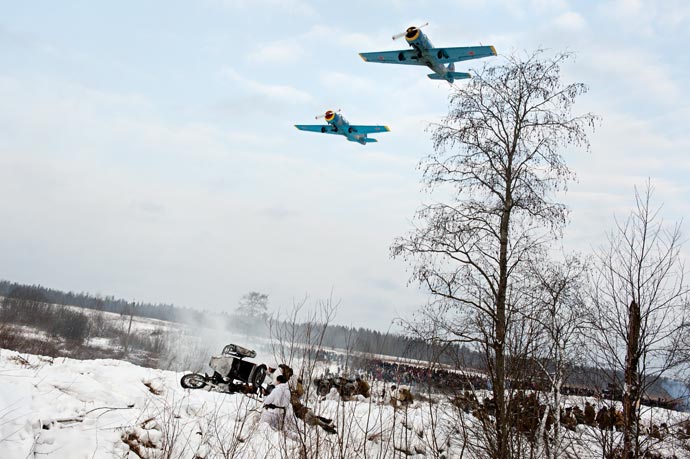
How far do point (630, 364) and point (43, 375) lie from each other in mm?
9520

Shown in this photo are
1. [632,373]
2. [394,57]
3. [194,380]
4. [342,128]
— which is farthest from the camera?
[342,128]

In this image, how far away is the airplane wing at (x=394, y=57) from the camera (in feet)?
61.5

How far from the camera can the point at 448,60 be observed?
713 inches

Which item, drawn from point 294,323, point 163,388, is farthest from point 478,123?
point 163,388

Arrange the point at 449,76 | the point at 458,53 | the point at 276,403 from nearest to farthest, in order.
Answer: the point at 276,403, the point at 458,53, the point at 449,76

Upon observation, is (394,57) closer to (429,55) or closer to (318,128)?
(429,55)

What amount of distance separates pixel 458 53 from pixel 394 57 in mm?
2714

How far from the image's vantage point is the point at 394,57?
1923 centimetres

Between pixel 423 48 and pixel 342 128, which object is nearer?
pixel 423 48

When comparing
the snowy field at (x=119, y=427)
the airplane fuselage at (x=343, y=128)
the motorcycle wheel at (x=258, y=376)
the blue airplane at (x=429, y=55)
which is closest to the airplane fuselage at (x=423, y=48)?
the blue airplane at (x=429, y=55)

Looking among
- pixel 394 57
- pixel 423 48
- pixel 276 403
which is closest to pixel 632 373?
pixel 276 403

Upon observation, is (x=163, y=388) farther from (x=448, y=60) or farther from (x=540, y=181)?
(x=448, y=60)

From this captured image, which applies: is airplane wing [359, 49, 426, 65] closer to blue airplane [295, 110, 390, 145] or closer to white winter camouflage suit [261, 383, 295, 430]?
blue airplane [295, 110, 390, 145]

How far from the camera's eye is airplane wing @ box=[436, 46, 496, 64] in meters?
17.3
